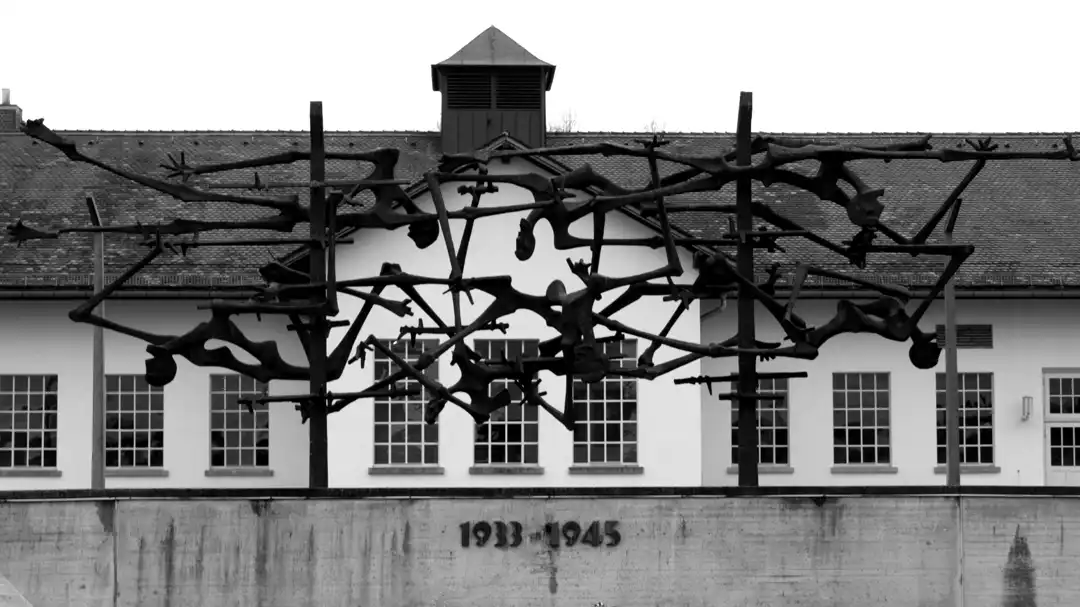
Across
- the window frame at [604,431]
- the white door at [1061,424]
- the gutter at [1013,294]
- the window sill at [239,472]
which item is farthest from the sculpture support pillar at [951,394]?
the window sill at [239,472]

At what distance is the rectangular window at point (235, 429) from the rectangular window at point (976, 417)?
1232cm

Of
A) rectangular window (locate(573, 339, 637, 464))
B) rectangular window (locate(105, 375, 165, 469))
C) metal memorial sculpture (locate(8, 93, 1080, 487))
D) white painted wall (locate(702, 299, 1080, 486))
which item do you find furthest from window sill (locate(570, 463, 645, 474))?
metal memorial sculpture (locate(8, 93, 1080, 487))

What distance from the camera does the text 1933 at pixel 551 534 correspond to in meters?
17.3

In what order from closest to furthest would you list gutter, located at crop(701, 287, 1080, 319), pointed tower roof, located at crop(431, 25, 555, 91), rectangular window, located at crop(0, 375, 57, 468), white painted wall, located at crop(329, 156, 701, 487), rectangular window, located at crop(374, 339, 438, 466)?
white painted wall, located at crop(329, 156, 701, 487) < rectangular window, located at crop(374, 339, 438, 466) < gutter, located at crop(701, 287, 1080, 319) < rectangular window, located at crop(0, 375, 57, 468) < pointed tower roof, located at crop(431, 25, 555, 91)

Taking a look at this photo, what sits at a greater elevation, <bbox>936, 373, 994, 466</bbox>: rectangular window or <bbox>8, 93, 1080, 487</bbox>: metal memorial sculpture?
<bbox>8, 93, 1080, 487</bbox>: metal memorial sculpture

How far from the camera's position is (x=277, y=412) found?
107 ft

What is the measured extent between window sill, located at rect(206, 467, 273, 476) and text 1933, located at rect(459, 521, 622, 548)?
15.6 meters

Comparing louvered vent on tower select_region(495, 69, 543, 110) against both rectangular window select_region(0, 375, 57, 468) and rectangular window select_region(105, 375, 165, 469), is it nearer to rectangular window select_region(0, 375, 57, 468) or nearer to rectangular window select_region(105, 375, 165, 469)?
rectangular window select_region(105, 375, 165, 469)

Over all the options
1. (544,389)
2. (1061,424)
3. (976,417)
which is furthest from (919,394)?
(544,389)

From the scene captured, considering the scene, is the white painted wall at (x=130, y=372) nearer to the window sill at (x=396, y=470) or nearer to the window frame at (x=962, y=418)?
the window sill at (x=396, y=470)

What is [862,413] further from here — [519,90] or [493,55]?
[493,55]

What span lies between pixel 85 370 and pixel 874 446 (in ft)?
46.9

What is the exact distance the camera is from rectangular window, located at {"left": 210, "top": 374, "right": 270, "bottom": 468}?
32531 millimetres

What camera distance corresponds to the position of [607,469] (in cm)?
3136
